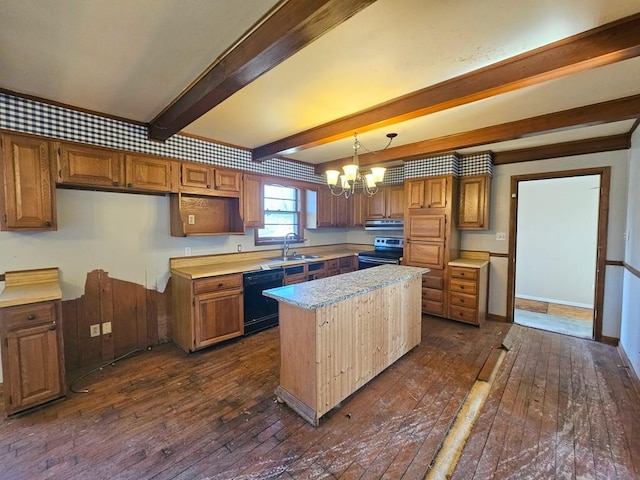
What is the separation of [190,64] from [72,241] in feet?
7.10

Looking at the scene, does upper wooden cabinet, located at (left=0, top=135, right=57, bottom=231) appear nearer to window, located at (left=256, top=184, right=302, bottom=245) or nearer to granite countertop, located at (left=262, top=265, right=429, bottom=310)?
granite countertop, located at (left=262, top=265, right=429, bottom=310)

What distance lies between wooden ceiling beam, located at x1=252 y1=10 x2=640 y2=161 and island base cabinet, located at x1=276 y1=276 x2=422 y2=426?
162cm

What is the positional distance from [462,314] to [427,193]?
1.86 meters

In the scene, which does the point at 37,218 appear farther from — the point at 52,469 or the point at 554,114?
the point at 554,114

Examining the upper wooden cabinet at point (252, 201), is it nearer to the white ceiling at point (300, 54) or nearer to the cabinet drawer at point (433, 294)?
the white ceiling at point (300, 54)

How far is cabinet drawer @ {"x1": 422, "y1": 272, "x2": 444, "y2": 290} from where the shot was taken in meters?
4.26

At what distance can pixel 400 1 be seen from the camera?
53.7 inches

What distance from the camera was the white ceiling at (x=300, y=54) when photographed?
4.69 feet

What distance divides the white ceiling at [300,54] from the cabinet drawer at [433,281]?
230cm

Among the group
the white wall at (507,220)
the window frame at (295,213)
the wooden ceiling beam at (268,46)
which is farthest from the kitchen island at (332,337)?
the white wall at (507,220)

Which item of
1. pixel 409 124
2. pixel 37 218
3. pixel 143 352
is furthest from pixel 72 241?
pixel 409 124

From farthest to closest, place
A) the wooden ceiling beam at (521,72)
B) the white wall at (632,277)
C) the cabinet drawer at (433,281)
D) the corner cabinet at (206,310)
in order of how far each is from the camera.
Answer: the cabinet drawer at (433,281)
the corner cabinet at (206,310)
the white wall at (632,277)
the wooden ceiling beam at (521,72)

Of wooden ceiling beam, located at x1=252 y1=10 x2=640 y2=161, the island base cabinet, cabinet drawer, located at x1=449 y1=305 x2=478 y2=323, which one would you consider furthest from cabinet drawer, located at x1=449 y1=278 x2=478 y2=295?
wooden ceiling beam, located at x1=252 y1=10 x2=640 y2=161

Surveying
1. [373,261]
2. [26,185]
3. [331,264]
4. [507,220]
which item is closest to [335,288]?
[331,264]
